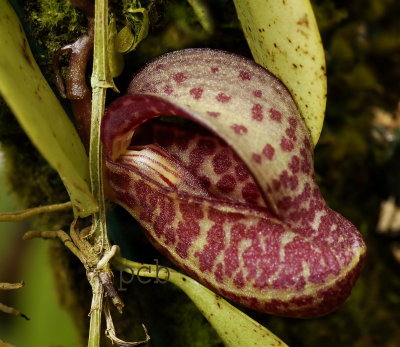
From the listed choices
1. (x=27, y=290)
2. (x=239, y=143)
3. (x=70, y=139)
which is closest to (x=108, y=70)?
(x=70, y=139)

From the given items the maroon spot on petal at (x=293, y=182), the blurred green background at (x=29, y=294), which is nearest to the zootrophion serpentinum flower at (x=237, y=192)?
the maroon spot on petal at (x=293, y=182)

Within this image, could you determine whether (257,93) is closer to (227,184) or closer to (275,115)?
(275,115)

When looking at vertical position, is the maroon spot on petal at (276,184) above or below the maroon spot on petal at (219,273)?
above

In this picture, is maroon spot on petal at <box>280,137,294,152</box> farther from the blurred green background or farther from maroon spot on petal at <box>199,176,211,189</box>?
the blurred green background

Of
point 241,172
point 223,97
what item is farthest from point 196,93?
point 241,172

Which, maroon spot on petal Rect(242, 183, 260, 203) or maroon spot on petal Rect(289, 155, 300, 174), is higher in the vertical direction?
maroon spot on petal Rect(289, 155, 300, 174)

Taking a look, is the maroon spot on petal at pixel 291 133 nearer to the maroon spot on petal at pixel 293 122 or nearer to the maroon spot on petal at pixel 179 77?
the maroon spot on petal at pixel 293 122

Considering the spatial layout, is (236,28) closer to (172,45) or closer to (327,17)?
(172,45)

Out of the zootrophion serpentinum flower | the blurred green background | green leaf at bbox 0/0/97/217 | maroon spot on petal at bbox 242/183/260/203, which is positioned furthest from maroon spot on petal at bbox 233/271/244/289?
the blurred green background
